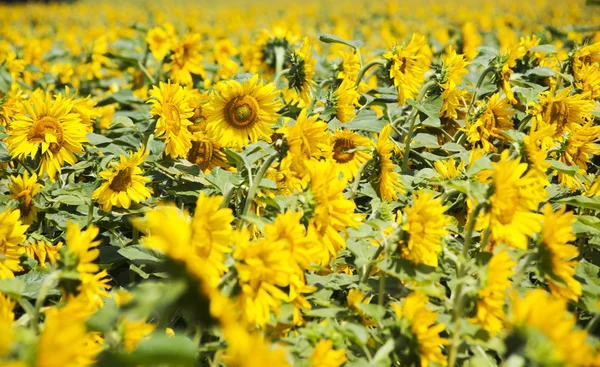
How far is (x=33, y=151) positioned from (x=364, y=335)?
1.18 metres

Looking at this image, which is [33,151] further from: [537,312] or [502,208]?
[537,312]

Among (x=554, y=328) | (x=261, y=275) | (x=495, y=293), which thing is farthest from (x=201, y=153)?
(x=554, y=328)

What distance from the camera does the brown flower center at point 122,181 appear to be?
1.71 meters

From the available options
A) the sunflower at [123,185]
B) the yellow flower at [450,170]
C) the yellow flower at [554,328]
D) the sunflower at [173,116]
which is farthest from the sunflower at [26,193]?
the yellow flower at [554,328]

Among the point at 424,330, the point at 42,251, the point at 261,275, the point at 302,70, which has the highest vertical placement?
the point at 302,70

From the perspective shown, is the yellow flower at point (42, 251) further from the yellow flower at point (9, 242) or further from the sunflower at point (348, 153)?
the sunflower at point (348, 153)

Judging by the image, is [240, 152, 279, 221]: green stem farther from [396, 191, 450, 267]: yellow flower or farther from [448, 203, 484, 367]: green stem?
[448, 203, 484, 367]: green stem

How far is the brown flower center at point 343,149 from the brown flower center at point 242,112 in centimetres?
28

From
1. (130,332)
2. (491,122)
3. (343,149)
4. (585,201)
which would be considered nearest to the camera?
(130,332)

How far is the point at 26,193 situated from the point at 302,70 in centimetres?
101

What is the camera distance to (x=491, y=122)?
2.03 meters

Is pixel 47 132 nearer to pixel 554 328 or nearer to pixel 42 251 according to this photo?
pixel 42 251

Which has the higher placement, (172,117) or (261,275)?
(172,117)

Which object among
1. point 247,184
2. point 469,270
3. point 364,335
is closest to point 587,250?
point 469,270
